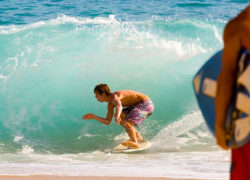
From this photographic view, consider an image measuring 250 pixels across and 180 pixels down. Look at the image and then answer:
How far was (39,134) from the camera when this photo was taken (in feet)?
21.4

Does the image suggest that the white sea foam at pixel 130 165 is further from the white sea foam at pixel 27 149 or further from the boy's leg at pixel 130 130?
the white sea foam at pixel 27 149

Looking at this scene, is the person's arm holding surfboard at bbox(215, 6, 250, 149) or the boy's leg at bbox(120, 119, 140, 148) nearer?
the person's arm holding surfboard at bbox(215, 6, 250, 149)

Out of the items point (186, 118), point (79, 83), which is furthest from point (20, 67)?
point (186, 118)

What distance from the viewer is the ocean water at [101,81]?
4.61 m

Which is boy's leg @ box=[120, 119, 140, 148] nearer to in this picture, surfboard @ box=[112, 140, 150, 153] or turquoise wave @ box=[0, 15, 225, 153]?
surfboard @ box=[112, 140, 150, 153]

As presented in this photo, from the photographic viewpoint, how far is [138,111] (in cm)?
570

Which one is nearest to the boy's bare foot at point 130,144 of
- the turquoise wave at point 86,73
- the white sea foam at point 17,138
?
the turquoise wave at point 86,73

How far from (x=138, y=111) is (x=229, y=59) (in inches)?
161

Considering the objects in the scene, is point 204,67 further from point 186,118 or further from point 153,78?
point 153,78

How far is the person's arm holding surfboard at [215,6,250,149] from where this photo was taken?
156 centimetres

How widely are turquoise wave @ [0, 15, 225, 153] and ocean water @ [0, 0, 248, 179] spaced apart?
0.06 ft

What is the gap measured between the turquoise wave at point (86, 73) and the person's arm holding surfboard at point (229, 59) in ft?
13.8

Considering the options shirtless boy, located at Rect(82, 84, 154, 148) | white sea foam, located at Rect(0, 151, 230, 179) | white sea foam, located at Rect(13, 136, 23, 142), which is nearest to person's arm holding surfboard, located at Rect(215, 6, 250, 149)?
white sea foam, located at Rect(0, 151, 230, 179)

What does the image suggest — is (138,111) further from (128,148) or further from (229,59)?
(229,59)
